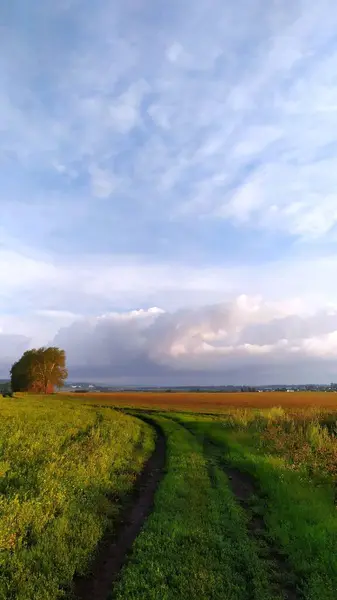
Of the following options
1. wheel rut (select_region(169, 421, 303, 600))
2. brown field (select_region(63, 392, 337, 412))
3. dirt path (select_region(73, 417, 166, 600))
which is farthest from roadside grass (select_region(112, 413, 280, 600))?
brown field (select_region(63, 392, 337, 412))

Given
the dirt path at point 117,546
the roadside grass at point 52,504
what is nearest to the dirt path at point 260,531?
the dirt path at point 117,546

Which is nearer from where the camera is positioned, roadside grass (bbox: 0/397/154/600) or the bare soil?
roadside grass (bbox: 0/397/154/600)

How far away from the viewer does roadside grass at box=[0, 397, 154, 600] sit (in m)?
8.55

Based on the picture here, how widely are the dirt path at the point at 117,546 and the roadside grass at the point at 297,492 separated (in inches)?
154

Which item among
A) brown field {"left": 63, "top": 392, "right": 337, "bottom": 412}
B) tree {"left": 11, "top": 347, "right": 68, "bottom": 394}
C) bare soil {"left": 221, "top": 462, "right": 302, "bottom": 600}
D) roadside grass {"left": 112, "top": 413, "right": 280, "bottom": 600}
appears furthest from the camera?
tree {"left": 11, "top": 347, "right": 68, "bottom": 394}

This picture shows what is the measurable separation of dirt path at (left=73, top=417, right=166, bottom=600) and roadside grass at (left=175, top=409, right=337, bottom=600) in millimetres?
3906

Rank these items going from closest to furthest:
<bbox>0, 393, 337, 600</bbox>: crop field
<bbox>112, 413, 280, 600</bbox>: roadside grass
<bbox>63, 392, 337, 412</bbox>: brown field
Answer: <bbox>112, 413, 280, 600</bbox>: roadside grass < <bbox>0, 393, 337, 600</bbox>: crop field < <bbox>63, 392, 337, 412</bbox>: brown field

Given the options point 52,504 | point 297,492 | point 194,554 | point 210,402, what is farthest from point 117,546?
point 210,402

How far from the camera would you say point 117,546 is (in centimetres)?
1062

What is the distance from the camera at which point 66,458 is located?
17.1m

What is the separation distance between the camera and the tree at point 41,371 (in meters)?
109

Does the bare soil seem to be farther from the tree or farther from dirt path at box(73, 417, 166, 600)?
the tree

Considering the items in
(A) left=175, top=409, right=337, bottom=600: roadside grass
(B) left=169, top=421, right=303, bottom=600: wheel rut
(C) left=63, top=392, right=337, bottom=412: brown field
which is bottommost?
(C) left=63, top=392, right=337, bottom=412: brown field

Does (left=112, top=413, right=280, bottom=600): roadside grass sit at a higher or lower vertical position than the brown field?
higher
